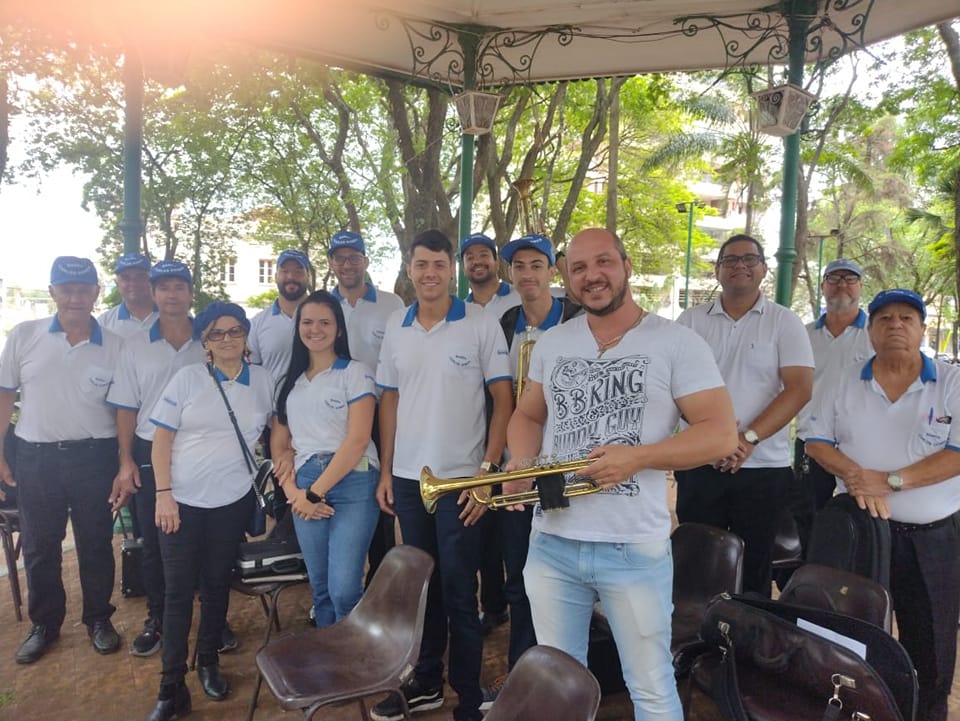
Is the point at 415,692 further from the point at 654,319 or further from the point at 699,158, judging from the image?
the point at 699,158

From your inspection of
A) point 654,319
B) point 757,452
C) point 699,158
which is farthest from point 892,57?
point 654,319

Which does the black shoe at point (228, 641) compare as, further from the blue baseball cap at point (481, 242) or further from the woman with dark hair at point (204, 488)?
the blue baseball cap at point (481, 242)

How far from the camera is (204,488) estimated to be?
3289mm

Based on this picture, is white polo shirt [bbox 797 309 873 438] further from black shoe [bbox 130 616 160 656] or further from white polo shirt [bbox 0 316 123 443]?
white polo shirt [bbox 0 316 123 443]

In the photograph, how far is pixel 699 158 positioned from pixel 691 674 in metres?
21.9

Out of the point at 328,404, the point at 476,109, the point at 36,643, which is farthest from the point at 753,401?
the point at 36,643

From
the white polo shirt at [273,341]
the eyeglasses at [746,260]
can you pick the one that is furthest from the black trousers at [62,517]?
the eyeglasses at [746,260]

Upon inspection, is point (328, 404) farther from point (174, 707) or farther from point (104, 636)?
point (104, 636)

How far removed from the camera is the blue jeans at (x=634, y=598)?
2111 mm

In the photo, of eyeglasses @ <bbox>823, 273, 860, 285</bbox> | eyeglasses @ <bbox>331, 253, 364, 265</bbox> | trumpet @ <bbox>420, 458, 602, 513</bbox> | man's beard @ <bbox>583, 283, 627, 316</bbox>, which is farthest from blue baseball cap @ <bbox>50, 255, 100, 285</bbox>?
eyeglasses @ <bbox>823, 273, 860, 285</bbox>

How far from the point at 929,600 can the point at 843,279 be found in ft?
9.92

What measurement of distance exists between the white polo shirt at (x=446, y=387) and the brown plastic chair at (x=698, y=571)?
1138 mm

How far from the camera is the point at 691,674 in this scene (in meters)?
2.81

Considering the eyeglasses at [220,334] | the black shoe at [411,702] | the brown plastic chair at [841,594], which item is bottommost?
the black shoe at [411,702]
